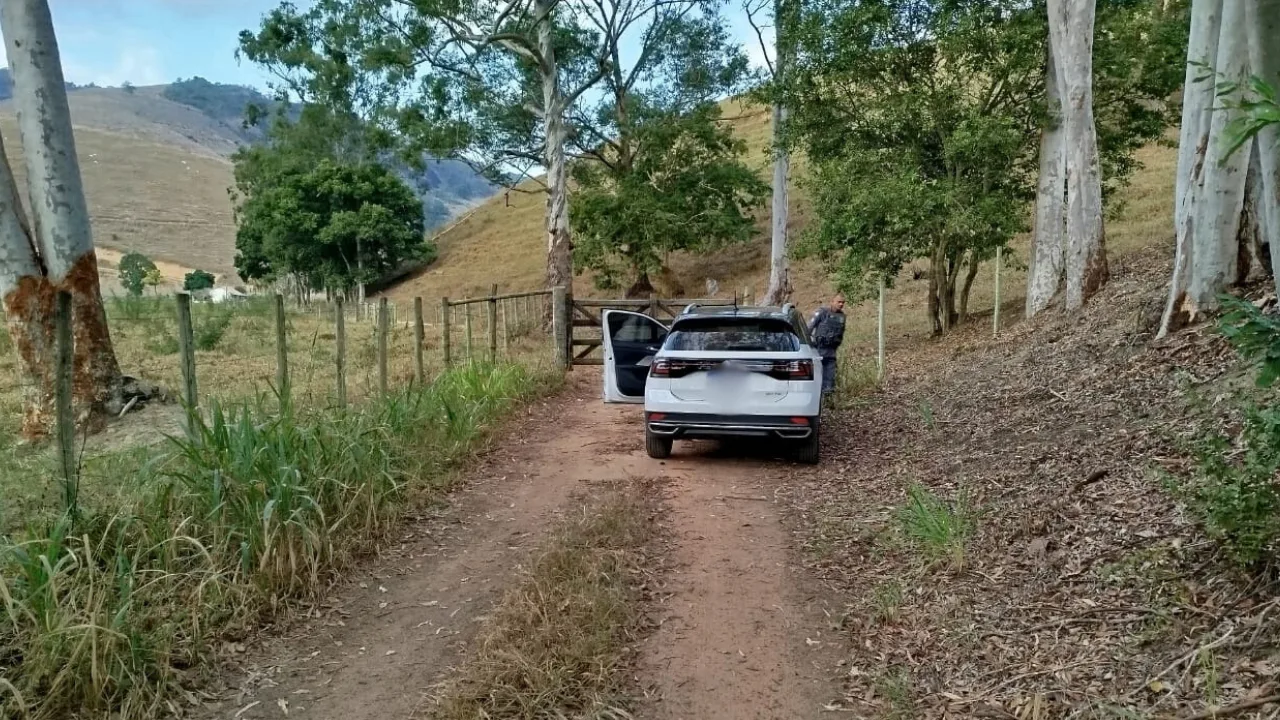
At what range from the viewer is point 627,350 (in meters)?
10.2

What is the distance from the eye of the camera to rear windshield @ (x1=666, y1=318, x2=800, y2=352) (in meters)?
7.78

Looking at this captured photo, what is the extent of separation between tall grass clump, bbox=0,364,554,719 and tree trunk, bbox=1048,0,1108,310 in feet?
31.0

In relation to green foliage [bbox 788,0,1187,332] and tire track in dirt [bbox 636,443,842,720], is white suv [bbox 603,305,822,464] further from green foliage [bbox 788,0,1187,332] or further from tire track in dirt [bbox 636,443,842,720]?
green foliage [bbox 788,0,1187,332]

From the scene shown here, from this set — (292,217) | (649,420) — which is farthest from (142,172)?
(649,420)

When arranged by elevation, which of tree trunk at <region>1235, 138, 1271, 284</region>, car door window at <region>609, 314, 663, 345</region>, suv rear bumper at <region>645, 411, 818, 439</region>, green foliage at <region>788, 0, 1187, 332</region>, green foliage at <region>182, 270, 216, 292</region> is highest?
green foliage at <region>788, 0, 1187, 332</region>

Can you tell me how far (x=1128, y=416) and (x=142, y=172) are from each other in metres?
132

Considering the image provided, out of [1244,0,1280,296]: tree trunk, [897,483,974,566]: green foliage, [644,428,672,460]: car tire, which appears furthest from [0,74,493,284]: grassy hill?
[1244,0,1280,296]: tree trunk

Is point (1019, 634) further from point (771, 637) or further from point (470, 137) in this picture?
point (470, 137)

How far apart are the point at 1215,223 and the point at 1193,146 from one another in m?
1.17

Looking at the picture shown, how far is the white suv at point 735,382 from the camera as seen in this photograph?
24.5 feet

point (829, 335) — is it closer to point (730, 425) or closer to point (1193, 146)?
point (730, 425)

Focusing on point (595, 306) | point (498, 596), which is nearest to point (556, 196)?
point (595, 306)

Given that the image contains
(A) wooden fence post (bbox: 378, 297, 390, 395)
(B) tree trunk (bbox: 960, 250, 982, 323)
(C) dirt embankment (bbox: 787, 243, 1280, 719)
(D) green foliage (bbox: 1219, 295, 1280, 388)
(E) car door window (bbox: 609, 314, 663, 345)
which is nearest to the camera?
(D) green foliage (bbox: 1219, 295, 1280, 388)

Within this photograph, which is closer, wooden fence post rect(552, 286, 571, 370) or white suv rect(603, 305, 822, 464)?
white suv rect(603, 305, 822, 464)
